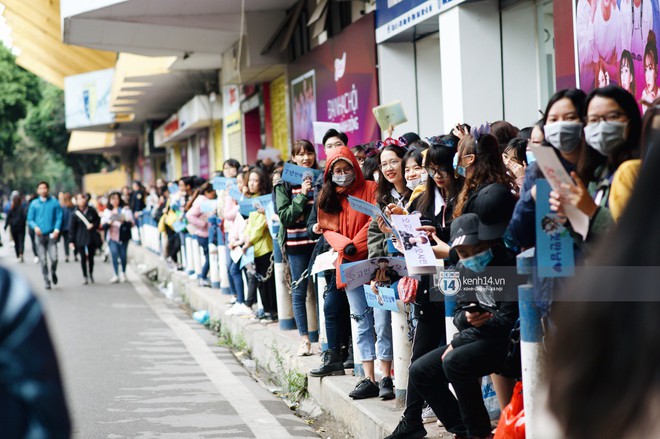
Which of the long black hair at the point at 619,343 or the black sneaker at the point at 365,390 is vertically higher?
the long black hair at the point at 619,343

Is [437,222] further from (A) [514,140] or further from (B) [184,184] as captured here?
(B) [184,184]

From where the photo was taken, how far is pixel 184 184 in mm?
18281

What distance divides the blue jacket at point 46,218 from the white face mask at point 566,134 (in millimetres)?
16677

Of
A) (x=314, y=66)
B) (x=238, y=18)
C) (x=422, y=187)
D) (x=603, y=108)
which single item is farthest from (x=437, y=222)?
(x=238, y=18)

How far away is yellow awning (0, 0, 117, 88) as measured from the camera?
30375 millimetres

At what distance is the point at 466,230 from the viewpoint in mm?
5219

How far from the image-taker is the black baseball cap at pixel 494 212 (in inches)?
200

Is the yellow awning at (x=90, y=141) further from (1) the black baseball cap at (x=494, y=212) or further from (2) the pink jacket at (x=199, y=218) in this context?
(1) the black baseball cap at (x=494, y=212)

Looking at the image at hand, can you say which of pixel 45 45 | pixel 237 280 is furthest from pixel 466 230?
pixel 45 45

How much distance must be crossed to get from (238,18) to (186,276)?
16.5 ft

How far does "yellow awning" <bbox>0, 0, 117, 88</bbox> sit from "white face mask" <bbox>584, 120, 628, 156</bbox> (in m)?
24.0

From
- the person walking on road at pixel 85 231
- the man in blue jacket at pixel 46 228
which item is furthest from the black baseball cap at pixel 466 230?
the person walking on road at pixel 85 231

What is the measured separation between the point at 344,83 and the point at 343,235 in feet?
27.9

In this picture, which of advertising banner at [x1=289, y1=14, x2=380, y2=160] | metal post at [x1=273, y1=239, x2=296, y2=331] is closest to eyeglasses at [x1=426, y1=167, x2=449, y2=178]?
metal post at [x1=273, y1=239, x2=296, y2=331]
